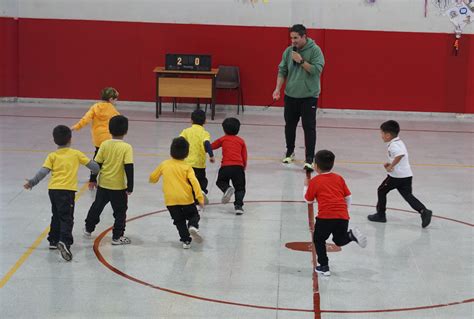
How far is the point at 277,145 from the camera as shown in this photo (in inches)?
574

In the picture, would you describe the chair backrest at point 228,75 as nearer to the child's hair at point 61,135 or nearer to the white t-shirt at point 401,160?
the white t-shirt at point 401,160

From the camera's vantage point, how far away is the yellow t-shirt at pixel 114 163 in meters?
8.36

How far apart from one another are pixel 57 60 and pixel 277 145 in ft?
20.6

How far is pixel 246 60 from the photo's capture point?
18.3 m

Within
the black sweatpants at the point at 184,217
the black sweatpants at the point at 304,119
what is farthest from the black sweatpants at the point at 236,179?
the black sweatpants at the point at 304,119

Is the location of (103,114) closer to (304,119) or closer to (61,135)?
(61,135)

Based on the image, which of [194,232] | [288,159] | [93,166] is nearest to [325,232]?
[194,232]

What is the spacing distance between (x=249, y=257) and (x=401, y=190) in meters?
2.25

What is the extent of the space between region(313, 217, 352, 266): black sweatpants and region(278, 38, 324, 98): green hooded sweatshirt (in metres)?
5.04

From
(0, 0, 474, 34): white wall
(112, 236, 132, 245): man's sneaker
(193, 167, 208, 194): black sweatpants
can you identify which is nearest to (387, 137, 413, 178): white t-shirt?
(193, 167, 208, 194): black sweatpants

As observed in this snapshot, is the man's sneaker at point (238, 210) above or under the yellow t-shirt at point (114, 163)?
under

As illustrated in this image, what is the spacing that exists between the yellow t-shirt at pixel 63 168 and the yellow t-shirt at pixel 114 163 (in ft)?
1.07

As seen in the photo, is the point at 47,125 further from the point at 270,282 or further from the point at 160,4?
the point at 270,282

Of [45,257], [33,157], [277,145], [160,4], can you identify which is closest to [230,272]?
[45,257]
